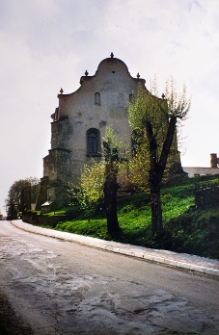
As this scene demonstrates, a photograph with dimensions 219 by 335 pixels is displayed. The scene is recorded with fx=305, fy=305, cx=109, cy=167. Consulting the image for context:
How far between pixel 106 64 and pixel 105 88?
2940 mm

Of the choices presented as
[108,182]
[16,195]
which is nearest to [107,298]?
[108,182]

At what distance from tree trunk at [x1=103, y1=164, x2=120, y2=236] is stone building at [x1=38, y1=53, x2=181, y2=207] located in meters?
12.3

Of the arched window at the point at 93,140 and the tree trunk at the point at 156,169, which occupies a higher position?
the arched window at the point at 93,140

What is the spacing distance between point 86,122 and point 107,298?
2716 centimetres

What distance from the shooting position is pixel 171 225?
14070 mm

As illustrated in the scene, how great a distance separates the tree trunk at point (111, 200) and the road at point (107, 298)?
6.80 m

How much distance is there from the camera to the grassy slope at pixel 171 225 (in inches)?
455

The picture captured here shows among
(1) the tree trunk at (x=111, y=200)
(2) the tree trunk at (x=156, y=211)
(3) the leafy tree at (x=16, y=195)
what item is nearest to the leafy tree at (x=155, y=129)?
(2) the tree trunk at (x=156, y=211)

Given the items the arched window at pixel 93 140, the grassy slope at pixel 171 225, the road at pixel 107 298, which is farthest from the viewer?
the arched window at pixel 93 140

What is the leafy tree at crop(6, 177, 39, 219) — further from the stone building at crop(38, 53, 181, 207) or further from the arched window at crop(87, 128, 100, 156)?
the arched window at crop(87, 128, 100, 156)

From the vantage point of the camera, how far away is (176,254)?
1105 centimetres

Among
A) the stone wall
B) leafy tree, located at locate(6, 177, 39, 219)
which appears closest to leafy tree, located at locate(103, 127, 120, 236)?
the stone wall

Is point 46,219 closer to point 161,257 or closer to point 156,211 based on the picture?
point 156,211

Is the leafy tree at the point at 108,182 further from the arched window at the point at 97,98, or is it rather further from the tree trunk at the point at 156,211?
the arched window at the point at 97,98
